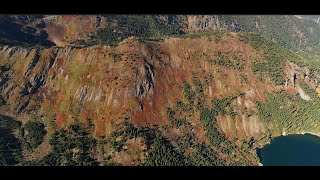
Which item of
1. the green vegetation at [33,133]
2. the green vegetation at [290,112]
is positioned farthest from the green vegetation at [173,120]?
the green vegetation at [33,133]

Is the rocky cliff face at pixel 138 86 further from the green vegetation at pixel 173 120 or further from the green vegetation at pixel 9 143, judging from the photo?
the green vegetation at pixel 9 143

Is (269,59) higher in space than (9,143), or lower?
higher

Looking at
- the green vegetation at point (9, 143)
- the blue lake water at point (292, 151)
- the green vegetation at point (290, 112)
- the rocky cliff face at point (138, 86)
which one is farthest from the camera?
the green vegetation at point (290, 112)

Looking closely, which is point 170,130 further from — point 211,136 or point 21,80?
point 21,80

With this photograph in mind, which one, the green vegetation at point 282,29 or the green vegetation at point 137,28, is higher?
the green vegetation at point 282,29

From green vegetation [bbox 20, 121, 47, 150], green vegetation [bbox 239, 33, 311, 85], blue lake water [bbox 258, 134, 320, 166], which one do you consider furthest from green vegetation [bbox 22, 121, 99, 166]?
green vegetation [bbox 239, 33, 311, 85]

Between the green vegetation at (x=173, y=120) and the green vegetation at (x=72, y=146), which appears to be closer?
the green vegetation at (x=72, y=146)

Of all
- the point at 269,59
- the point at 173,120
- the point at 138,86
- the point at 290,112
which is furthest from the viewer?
the point at 269,59

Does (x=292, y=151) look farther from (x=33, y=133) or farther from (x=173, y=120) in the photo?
(x=33, y=133)

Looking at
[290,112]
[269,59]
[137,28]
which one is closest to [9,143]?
[290,112]

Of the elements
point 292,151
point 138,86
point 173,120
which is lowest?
point 292,151
